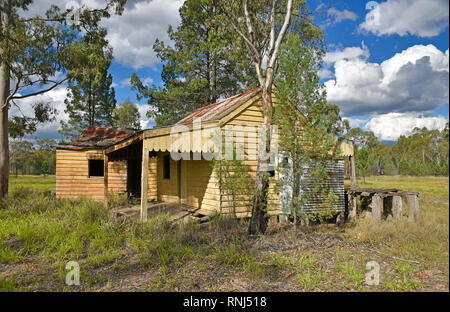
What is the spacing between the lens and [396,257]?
5484 millimetres

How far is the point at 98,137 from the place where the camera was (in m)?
16.2

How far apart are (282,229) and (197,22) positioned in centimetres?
1658

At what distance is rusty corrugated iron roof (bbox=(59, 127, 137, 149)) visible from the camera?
1433 cm

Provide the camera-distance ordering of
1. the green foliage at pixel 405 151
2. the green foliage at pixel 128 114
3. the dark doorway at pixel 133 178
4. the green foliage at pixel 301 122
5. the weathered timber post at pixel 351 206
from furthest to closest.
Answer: the green foliage at pixel 405 151 < the green foliage at pixel 128 114 < the dark doorway at pixel 133 178 < the weathered timber post at pixel 351 206 < the green foliage at pixel 301 122

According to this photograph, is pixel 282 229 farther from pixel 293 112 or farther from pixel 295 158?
pixel 293 112

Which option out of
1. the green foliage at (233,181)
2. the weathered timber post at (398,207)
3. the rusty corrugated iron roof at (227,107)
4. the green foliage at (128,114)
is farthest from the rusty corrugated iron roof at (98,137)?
the green foliage at (128,114)

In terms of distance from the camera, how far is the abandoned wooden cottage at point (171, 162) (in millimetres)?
8203

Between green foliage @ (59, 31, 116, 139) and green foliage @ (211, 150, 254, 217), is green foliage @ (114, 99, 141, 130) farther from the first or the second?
green foliage @ (211, 150, 254, 217)

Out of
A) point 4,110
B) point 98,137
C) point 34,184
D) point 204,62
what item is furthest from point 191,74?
point 34,184

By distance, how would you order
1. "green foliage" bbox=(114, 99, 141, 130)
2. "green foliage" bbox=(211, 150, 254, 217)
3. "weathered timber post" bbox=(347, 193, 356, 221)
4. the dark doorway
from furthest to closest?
"green foliage" bbox=(114, 99, 141, 130), the dark doorway, "weathered timber post" bbox=(347, 193, 356, 221), "green foliage" bbox=(211, 150, 254, 217)

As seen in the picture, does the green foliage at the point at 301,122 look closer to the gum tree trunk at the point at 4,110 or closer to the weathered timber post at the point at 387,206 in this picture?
the weathered timber post at the point at 387,206

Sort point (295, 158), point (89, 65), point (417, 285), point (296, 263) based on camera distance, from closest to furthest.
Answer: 1. point (417, 285)
2. point (296, 263)
3. point (295, 158)
4. point (89, 65)

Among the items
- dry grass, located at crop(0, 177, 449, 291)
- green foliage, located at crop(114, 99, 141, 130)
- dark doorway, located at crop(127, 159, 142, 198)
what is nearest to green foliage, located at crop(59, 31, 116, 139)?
green foliage, located at crop(114, 99, 141, 130)
